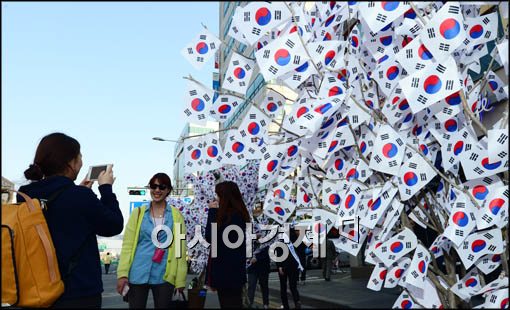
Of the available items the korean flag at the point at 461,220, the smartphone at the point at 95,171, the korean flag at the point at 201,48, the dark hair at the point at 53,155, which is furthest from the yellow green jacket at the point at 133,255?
the korean flag at the point at 461,220

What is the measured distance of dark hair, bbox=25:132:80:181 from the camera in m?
2.68

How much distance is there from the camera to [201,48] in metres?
4.98

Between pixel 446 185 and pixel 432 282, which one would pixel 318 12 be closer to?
pixel 446 185

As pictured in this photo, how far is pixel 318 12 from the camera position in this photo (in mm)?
5219

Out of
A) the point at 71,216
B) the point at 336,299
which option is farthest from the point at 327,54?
the point at 336,299

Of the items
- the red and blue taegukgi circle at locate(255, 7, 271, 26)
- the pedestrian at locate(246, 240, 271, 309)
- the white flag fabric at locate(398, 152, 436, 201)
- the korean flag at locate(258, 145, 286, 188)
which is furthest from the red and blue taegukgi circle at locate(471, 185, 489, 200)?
the pedestrian at locate(246, 240, 271, 309)

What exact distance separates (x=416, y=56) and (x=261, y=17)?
1.43 meters

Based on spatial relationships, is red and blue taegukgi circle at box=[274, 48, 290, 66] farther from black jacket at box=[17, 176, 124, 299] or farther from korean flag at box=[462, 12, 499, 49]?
black jacket at box=[17, 176, 124, 299]

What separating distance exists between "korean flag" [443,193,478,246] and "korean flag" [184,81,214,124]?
2538 millimetres

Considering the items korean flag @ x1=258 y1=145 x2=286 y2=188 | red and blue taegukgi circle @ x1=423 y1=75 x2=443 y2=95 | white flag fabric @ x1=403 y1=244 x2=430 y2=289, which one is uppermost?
red and blue taegukgi circle @ x1=423 y1=75 x2=443 y2=95

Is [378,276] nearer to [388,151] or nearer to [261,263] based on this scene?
[388,151]

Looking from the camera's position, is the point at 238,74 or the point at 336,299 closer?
the point at 238,74

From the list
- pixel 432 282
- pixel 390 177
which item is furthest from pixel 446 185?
pixel 432 282

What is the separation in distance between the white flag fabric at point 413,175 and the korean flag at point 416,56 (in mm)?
792
